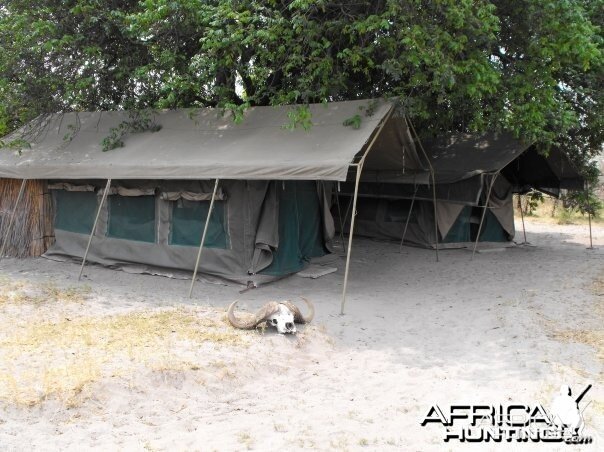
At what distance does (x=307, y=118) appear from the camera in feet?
23.5

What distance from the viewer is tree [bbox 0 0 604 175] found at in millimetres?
6887

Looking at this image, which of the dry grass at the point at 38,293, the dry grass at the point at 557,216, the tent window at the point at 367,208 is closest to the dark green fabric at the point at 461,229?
the tent window at the point at 367,208

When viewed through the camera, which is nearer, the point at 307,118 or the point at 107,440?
the point at 107,440

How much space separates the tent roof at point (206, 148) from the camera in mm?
6668

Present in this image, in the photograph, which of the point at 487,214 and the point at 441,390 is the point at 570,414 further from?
the point at 487,214

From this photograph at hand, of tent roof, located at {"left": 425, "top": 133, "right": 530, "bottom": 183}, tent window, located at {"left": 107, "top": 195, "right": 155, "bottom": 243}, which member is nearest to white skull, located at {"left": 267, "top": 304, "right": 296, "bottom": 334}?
tent window, located at {"left": 107, "top": 195, "right": 155, "bottom": 243}

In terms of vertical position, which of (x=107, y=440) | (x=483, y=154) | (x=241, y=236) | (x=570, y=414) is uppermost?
(x=483, y=154)

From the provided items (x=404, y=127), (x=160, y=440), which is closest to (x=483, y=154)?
(x=404, y=127)

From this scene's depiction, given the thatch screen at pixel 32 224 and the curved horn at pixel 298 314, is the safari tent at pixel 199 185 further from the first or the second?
the curved horn at pixel 298 314

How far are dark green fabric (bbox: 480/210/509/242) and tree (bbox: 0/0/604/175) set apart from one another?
2415mm

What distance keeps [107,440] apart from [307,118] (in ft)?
15.4

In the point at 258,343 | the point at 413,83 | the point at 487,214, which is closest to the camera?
the point at 258,343

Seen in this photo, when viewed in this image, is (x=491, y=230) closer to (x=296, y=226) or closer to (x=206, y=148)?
(x=296, y=226)

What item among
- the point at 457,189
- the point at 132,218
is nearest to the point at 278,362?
the point at 132,218
